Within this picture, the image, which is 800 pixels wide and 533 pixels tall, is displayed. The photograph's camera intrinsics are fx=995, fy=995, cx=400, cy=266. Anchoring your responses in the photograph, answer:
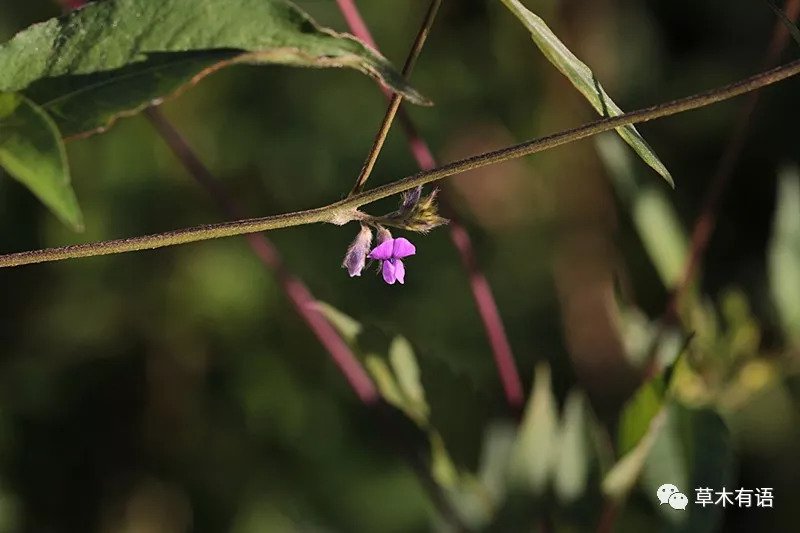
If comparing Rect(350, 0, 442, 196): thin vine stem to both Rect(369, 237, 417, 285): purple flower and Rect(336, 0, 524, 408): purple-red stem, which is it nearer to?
Rect(369, 237, 417, 285): purple flower

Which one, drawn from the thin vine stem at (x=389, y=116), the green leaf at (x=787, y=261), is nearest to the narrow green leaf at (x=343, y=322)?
the thin vine stem at (x=389, y=116)

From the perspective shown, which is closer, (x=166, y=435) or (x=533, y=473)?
(x=533, y=473)

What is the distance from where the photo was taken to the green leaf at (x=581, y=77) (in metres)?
0.51

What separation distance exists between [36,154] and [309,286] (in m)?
1.14

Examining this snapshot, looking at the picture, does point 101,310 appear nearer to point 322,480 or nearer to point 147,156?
point 147,156

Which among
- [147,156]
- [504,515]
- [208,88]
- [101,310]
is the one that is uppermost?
[208,88]

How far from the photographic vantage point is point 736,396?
36.4 inches

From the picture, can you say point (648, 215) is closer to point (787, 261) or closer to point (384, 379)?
point (787, 261)

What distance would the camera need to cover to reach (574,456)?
0.82 metres

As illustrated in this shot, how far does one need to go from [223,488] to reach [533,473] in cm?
84

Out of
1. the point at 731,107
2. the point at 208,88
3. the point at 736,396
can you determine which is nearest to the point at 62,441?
the point at 208,88

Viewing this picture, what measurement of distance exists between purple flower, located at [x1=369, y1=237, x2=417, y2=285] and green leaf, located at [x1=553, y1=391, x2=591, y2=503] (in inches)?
10.8

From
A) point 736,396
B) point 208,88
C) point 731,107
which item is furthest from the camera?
point 731,107

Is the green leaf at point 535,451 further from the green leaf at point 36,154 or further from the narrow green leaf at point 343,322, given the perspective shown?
the green leaf at point 36,154
